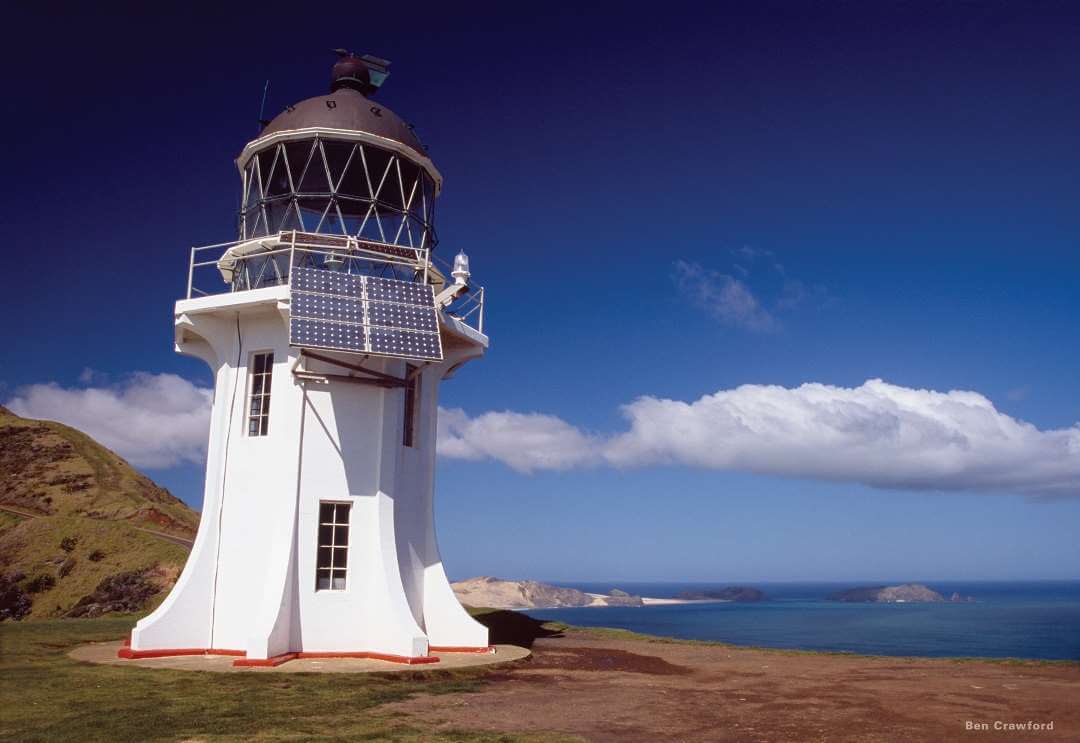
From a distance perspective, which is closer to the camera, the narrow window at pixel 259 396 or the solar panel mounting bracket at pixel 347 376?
the solar panel mounting bracket at pixel 347 376

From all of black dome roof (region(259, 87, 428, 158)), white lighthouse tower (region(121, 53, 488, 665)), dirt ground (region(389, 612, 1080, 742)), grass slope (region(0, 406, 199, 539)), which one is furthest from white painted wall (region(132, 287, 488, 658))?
grass slope (region(0, 406, 199, 539))

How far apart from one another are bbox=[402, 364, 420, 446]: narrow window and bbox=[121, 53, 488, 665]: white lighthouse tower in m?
0.07

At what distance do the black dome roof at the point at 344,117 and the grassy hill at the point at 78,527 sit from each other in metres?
20.0

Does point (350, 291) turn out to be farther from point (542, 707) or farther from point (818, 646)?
point (818, 646)

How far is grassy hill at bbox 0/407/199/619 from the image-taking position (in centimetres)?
3272

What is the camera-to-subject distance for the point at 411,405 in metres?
21.9

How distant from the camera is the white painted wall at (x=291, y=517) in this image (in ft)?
62.0

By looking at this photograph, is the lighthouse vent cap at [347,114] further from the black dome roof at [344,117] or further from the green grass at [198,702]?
the green grass at [198,702]

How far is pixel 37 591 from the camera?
111 ft

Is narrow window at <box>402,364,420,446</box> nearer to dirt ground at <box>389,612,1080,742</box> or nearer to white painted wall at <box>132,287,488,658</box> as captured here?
white painted wall at <box>132,287,488,658</box>

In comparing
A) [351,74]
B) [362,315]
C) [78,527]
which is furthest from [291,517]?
[78,527]

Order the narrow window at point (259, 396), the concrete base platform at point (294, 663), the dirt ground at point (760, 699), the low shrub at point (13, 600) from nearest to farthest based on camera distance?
the dirt ground at point (760, 699)
the concrete base platform at point (294, 663)
the narrow window at point (259, 396)
the low shrub at point (13, 600)

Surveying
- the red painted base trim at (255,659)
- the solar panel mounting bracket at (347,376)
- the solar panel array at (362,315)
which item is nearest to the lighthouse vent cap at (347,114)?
the solar panel array at (362,315)

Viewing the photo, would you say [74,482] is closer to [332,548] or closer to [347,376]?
[332,548]
